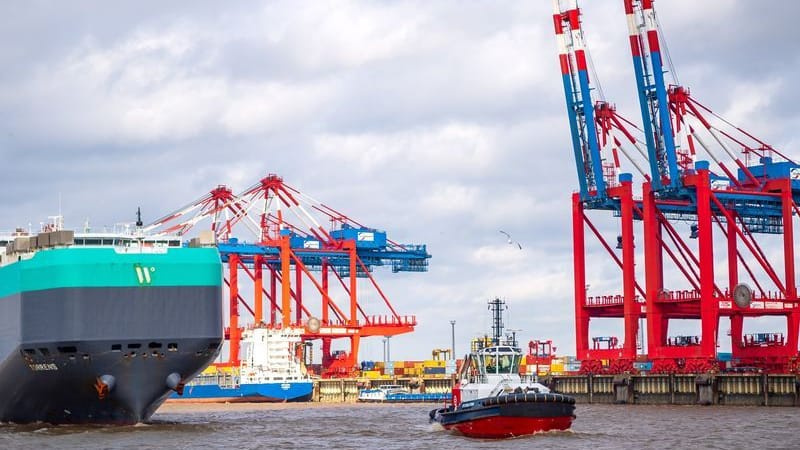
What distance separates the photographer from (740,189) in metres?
91.1

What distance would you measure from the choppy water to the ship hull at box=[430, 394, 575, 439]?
19.7 inches

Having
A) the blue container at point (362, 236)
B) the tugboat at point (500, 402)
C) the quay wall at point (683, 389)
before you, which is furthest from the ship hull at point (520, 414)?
the blue container at point (362, 236)

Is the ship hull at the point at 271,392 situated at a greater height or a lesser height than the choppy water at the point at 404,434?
greater

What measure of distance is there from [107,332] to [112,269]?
2560 millimetres

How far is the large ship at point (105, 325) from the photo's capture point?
5594 centimetres

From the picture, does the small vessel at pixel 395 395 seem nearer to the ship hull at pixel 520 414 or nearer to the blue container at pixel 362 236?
the blue container at pixel 362 236

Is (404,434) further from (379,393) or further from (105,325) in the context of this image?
(379,393)

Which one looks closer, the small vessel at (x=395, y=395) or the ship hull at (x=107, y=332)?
the ship hull at (x=107, y=332)

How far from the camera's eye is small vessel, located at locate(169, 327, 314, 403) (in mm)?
110188

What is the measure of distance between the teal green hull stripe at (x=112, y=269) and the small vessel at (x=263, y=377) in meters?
52.2

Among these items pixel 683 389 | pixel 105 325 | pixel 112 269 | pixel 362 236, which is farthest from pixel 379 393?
pixel 105 325

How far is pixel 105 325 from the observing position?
55781mm

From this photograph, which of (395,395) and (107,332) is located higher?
(107,332)

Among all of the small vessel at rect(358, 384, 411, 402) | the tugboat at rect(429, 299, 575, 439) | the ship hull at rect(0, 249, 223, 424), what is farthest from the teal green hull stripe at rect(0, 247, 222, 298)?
the small vessel at rect(358, 384, 411, 402)
